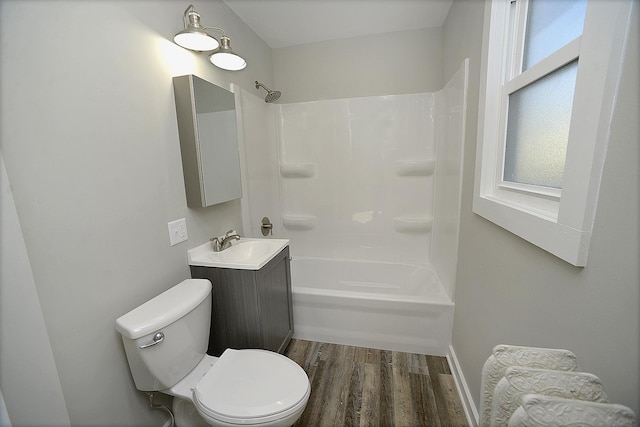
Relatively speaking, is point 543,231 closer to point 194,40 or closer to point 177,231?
point 177,231

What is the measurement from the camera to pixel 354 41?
7.85ft

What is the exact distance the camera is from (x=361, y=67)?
2.44 meters

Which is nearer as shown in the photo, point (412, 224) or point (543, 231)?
point (543, 231)

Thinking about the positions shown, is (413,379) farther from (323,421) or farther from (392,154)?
(392,154)

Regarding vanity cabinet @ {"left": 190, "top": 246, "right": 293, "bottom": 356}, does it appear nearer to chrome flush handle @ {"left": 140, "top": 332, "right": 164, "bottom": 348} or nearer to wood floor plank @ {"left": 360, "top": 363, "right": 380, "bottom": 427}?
chrome flush handle @ {"left": 140, "top": 332, "right": 164, "bottom": 348}

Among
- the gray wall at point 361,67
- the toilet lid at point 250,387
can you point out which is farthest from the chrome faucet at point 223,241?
the gray wall at point 361,67

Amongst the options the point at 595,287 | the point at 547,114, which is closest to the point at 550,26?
the point at 547,114

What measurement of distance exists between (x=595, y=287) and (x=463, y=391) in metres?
1.25

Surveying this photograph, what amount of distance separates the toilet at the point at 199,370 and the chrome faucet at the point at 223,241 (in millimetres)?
362

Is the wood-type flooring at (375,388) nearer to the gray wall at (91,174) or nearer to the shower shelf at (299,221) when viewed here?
the gray wall at (91,174)

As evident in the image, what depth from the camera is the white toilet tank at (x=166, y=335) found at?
0.99 metres

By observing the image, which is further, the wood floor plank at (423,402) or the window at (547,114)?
the wood floor plank at (423,402)

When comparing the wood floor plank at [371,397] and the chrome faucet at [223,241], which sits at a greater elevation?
the chrome faucet at [223,241]

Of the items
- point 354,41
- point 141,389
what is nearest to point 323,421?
point 141,389
